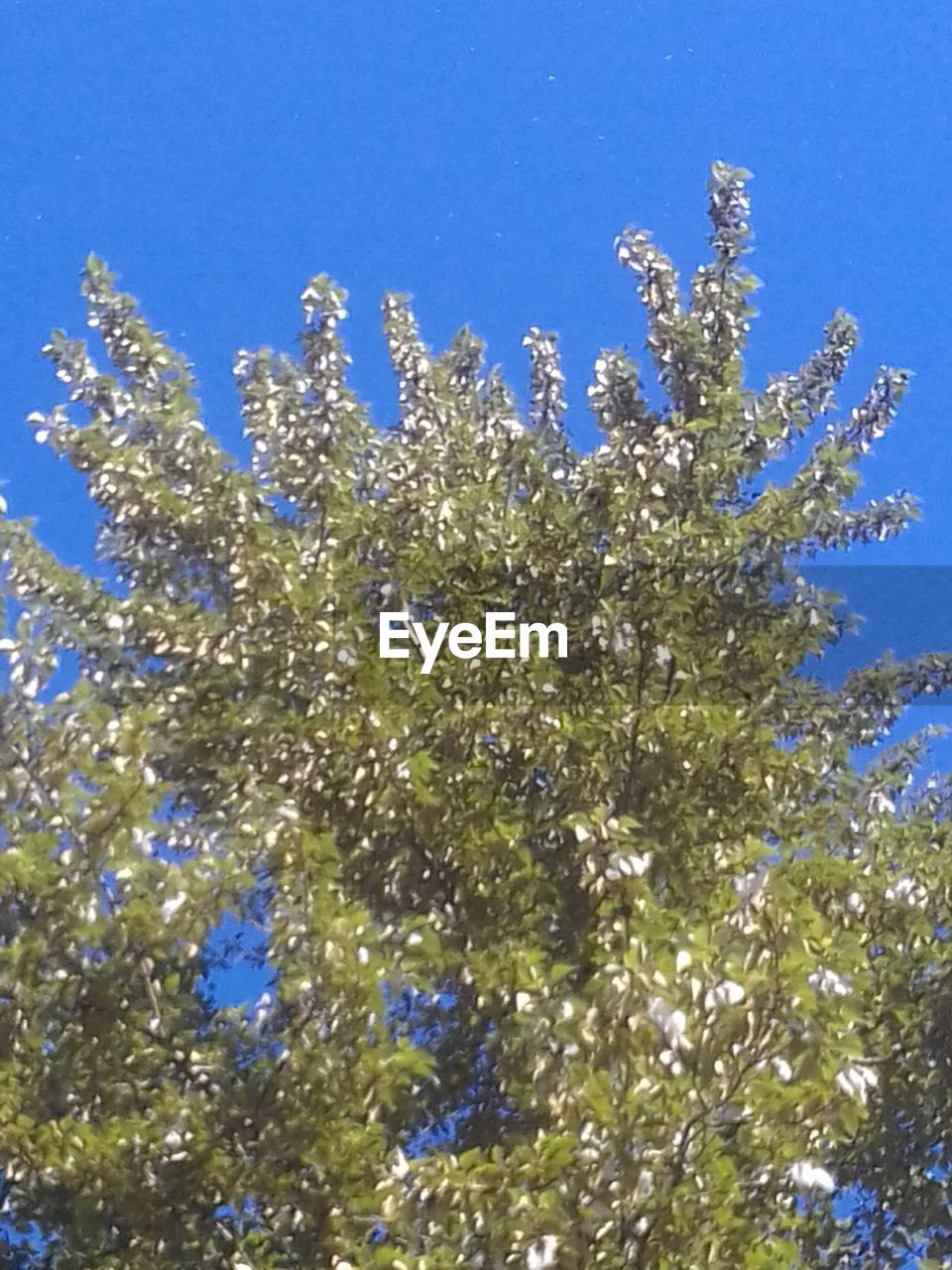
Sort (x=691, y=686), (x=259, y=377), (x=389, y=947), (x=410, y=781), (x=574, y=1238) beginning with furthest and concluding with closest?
(x=259, y=377) < (x=691, y=686) < (x=410, y=781) < (x=389, y=947) < (x=574, y=1238)

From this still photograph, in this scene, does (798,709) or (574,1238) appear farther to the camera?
(798,709)

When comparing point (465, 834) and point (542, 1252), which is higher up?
point (465, 834)

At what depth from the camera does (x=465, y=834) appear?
17.3 feet

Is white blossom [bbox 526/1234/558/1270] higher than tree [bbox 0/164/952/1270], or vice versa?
tree [bbox 0/164/952/1270]

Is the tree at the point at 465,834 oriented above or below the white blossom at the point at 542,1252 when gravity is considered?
above

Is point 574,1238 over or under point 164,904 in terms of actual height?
under

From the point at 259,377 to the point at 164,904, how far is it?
4066 mm

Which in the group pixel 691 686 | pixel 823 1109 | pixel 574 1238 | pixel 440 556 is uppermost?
pixel 440 556

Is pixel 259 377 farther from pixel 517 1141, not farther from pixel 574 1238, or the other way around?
pixel 574 1238

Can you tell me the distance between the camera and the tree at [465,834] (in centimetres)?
362

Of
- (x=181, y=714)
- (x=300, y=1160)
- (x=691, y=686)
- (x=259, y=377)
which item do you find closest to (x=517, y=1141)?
(x=300, y=1160)

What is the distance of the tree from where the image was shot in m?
3.62

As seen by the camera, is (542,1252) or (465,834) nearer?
(542,1252)

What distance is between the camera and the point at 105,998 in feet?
14.6
